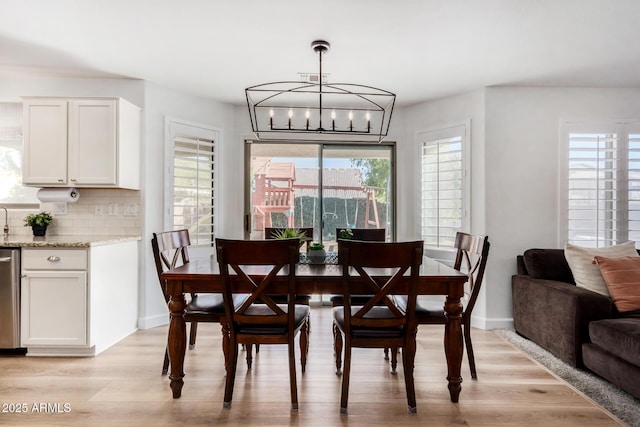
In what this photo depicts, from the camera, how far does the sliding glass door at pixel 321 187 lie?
454 centimetres

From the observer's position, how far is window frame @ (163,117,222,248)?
12.4 ft

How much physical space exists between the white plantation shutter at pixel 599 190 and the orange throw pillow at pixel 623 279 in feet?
3.21

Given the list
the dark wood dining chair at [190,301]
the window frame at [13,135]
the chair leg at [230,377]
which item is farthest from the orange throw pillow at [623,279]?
the window frame at [13,135]

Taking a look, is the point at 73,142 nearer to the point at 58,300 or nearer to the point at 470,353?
the point at 58,300

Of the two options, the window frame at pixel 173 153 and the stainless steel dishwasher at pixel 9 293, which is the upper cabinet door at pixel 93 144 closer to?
the window frame at pixel 173 153

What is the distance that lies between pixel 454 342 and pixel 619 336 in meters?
1.06

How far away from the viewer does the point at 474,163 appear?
3.76 meters

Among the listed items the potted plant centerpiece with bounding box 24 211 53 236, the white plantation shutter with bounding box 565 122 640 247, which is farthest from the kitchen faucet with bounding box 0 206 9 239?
the white plantation shutter with bounding box 565 122 640 247

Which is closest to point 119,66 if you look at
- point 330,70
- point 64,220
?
point 64,220

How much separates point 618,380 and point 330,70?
10.5ft

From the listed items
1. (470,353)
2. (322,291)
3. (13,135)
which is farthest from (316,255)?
(13,135)

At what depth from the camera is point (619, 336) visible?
220 centimetres

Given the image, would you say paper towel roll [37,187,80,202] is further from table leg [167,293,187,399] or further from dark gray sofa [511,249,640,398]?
dark gray sofa [511,249,640,398]

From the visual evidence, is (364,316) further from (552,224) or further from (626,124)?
(626,124)
